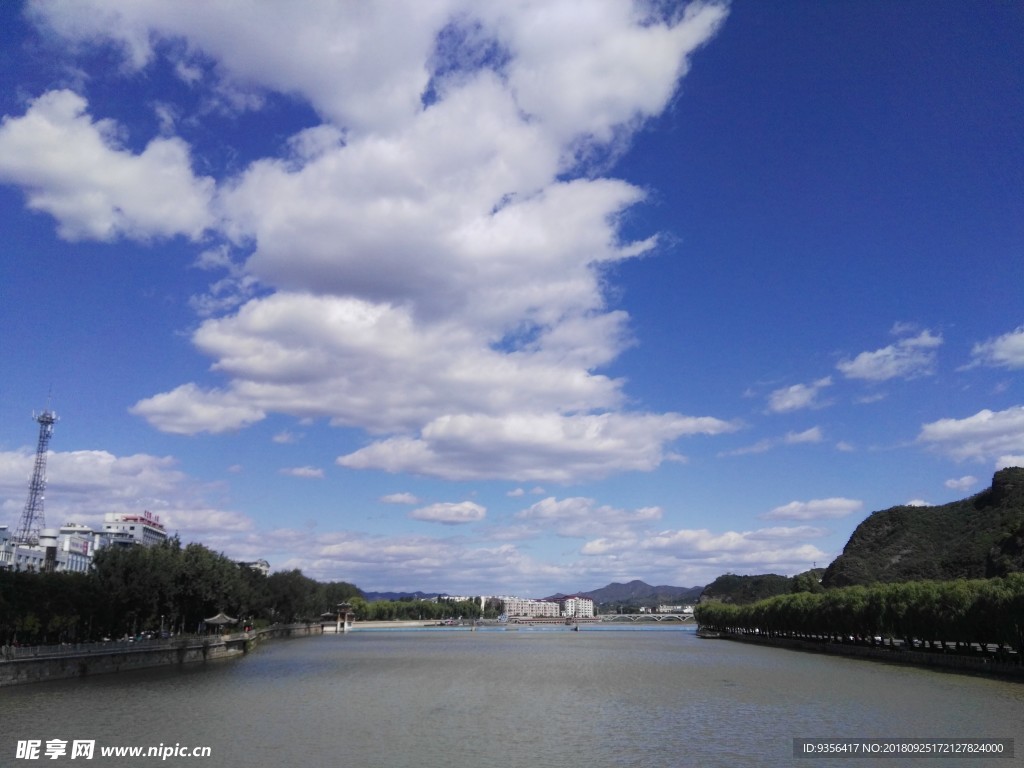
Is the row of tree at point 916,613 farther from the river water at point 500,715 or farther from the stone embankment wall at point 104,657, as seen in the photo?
the stone embankment wall at point 104,657

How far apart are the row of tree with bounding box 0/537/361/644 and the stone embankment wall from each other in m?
4.20

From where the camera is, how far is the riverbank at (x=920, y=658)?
194ft

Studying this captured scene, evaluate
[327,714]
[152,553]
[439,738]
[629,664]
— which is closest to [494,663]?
[629,664]

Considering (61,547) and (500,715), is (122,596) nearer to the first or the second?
(500,715)

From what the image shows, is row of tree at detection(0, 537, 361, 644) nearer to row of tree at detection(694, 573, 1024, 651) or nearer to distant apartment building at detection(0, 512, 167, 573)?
distant apartment building at detection(0, 512, 167, 573)

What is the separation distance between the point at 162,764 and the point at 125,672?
37719 mm

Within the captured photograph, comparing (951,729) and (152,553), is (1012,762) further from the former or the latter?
(152,553)

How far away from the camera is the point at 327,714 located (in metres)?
43.3

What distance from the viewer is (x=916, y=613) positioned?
73125 mm

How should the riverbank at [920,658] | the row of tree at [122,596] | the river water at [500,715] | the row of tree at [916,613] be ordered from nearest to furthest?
the river water at [500,715]
the row of tree at [916,613]
the riverbank at [920,658]
the row of tree at [122,596]

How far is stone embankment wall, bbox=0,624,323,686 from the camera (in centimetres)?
4912

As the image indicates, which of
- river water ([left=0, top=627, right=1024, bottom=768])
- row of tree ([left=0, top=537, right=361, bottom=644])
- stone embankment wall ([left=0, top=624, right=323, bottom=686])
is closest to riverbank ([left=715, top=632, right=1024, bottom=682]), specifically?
river water ([left=0, top=627, right=1024, bottom=768])

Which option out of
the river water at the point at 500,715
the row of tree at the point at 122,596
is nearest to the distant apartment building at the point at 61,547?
the row of tree at the point at 122,596

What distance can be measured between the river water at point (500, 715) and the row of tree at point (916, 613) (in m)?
4.68
